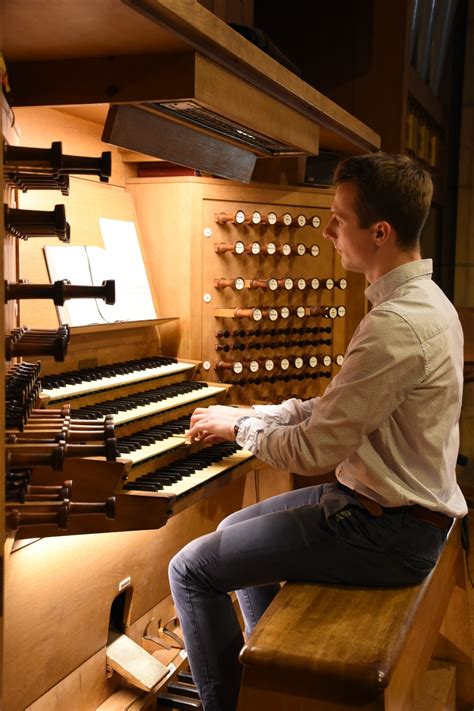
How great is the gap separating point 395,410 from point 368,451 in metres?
0.13

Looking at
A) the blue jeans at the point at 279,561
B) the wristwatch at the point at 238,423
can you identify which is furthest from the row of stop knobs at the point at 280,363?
the blue jeans at the point at 279,561

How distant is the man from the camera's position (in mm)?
2090

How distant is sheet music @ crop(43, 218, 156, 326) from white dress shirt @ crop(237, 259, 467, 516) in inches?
40.3

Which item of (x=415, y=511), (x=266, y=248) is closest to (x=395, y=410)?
(x=415, y=511)

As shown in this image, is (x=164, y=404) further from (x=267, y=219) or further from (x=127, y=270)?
(x=267, y=219)

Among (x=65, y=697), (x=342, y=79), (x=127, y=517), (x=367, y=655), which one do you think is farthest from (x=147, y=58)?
(x=342, y=79)

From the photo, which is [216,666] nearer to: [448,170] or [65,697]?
[65,697]

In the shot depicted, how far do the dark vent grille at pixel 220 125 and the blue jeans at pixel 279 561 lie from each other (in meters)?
1.29

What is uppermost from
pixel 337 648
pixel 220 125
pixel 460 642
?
pixel 220 125

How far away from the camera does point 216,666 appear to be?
92.6 inches

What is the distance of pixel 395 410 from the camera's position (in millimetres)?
2141

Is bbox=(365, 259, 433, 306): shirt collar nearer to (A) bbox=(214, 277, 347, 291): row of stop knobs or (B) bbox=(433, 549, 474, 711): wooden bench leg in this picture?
(B) bbox=(433, 549, 474, 711): wooden bench leg

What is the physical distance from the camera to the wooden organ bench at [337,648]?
1.91 meters

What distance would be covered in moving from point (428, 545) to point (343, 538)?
24 cm
